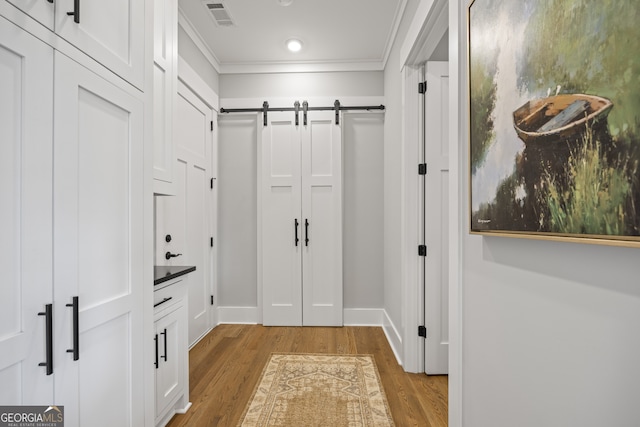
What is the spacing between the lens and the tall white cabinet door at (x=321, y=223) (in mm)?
3596

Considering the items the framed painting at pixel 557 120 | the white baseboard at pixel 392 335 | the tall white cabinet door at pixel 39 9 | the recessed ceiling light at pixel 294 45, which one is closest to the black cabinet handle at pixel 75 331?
the tall white cabinet door at pixel 39 9

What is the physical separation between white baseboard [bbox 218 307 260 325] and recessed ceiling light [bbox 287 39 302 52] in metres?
2.83

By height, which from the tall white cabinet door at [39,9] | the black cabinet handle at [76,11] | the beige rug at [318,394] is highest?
the black cabinet handle at [76,11]

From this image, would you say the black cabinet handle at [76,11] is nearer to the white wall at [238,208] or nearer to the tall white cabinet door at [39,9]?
the tall white cabinet door at [39,9]

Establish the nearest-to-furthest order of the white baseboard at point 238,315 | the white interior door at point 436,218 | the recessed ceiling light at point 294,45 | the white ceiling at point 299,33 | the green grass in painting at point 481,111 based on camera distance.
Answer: the green grass in painting at point 481,111 < the white interior door at point 436,218 < the white ceiling at point 299,33 < the recessed ceiling light at point 294,45 < the white baseboard at point 238,315

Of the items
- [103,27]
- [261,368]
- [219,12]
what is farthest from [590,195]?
[219,12]

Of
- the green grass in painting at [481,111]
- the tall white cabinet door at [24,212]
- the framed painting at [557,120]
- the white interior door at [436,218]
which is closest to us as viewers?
the framed painting at [557,120]

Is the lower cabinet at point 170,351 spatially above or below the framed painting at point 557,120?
below

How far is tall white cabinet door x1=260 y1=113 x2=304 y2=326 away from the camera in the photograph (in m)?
3.60

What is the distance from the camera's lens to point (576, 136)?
0.69 meters

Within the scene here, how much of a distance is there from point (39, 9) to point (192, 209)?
2.29 m

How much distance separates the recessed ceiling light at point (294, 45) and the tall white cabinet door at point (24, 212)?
2652 millimetres

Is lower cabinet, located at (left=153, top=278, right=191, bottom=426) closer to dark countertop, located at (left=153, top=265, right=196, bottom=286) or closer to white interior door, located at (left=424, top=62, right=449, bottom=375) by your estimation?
dark countertop, located at (left=153, top=265, right=196, bottom=286)

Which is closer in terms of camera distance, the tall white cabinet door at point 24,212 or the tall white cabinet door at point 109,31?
the tall white cabinet door at point 24,212
